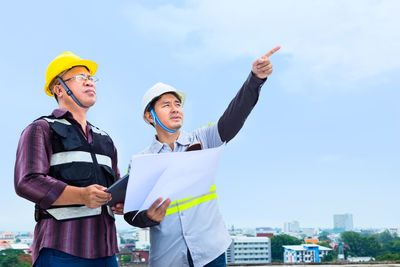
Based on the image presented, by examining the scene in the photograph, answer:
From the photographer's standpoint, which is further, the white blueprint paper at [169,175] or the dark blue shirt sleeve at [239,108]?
the dark blue shirt sleeve at [239,108]

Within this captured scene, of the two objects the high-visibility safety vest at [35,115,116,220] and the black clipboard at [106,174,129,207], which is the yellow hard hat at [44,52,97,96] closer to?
the high-visibility safety vest at [35,115,116,220]

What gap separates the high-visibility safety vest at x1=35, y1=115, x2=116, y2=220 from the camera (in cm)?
236

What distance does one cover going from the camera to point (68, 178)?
2.36 metres

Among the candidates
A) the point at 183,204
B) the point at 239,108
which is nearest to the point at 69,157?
the point at 183,204

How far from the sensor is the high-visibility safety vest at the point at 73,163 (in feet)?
7.75

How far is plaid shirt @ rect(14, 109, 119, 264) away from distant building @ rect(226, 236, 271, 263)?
111 meters

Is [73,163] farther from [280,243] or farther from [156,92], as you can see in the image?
[280,243]

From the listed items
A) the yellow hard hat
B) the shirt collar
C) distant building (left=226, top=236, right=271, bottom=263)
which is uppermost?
the yellow hard hat

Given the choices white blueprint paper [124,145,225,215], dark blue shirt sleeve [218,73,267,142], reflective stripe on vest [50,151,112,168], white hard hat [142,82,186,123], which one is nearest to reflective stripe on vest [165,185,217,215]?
white blueprint paper [124,145,225,215]

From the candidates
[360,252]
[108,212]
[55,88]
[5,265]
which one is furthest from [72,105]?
[360,252]

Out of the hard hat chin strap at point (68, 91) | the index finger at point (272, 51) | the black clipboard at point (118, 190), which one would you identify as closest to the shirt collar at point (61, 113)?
the hard hat chin strap at point (68, 91)

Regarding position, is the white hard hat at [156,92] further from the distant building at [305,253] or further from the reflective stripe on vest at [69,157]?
the distant building at [305,253]

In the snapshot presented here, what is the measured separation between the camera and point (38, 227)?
239 cm

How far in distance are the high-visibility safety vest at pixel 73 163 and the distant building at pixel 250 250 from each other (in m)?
111
